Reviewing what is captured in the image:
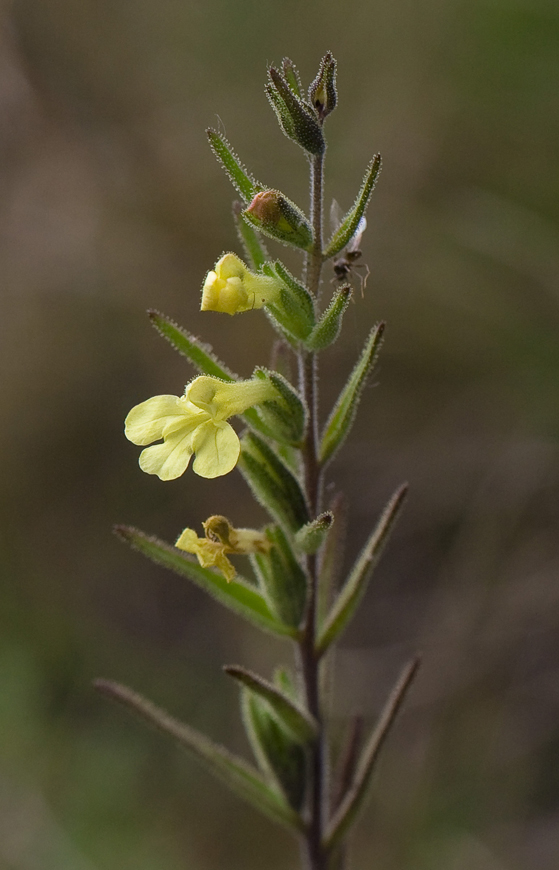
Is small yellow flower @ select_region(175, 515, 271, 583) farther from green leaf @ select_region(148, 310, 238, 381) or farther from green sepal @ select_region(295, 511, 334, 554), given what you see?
green leaf @ select_region(148, 310, 238, 381)

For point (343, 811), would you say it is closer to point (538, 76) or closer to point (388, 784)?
point (388, 784)

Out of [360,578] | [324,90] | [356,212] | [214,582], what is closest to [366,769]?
[360,578]

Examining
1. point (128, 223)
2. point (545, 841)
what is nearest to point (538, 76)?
point (128, 223)

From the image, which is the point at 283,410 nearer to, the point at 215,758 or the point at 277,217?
the point at 277,217

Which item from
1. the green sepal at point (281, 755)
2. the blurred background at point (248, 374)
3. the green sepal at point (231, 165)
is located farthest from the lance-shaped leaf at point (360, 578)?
the blurred background at point (248, 374)

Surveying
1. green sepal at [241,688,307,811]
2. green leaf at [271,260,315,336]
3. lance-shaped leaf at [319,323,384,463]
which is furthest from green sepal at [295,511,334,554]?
green sepal at [241,688,307,811]

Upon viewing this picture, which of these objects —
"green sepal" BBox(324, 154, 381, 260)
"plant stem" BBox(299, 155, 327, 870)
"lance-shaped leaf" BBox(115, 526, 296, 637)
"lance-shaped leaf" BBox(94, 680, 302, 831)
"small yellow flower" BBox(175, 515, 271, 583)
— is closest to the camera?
"green sepal" BBox(324, 154, 381, 260)

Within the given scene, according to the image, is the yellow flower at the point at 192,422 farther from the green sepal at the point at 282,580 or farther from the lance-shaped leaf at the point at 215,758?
the lance-shaped leaf at the point at 215,758
